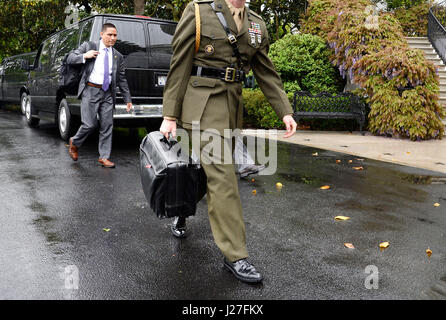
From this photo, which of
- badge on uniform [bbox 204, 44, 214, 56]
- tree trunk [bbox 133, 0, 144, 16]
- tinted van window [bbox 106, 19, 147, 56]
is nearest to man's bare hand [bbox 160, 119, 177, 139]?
badge on uniform [bbox 204, 44, 214, 56]

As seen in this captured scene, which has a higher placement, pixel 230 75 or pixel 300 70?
pixel 230 75

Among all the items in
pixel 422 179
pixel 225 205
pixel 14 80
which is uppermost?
pixel 14 80

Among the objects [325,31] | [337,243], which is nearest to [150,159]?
[337,243]

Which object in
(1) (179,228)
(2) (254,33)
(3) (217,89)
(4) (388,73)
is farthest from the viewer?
(4) (388,73)

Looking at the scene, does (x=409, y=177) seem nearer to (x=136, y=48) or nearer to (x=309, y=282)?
(x=309, y=282)

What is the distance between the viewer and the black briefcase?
319 cm

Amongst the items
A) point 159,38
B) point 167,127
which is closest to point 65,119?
point 159,38

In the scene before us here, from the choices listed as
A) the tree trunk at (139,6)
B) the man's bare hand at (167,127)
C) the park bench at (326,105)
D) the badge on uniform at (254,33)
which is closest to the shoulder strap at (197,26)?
the badge on uniform at (254,33)

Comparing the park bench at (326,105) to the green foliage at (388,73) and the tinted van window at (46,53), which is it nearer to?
the green foliage at (388,73)

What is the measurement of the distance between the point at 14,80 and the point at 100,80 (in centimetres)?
949

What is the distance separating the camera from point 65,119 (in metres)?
8.74

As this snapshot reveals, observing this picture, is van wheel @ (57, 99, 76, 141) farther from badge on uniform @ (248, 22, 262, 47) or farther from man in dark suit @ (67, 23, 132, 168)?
badge on uniform @ (248, 22, 262, 47)

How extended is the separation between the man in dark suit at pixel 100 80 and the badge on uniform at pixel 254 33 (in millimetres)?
3694

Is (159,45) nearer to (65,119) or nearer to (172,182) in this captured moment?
(65,119)
